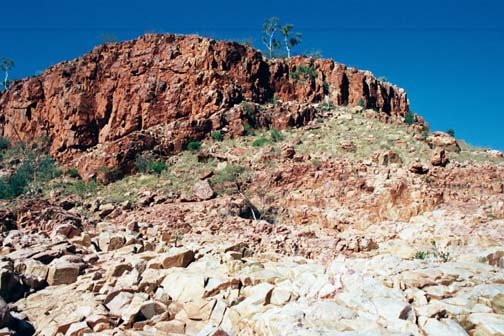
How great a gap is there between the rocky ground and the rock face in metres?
1.75

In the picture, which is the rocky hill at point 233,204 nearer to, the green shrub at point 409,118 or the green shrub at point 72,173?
the green shrub at point 72,173

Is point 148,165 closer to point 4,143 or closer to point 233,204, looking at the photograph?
point 233,204

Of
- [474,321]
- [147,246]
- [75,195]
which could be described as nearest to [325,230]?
[147,246]

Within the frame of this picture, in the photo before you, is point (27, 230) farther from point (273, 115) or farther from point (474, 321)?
point (273, 115)

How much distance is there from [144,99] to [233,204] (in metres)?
11.5

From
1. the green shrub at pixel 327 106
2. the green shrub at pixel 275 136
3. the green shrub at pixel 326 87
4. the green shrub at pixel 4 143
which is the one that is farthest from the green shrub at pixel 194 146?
the green shrub at pixel 4 143

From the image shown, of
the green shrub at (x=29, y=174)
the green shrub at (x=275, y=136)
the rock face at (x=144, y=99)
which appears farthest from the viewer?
the rock face at (x=144, y=99)

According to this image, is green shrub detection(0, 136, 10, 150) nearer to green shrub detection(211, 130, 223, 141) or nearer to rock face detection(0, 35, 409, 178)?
rock face detection(0, 35, 409, 178)

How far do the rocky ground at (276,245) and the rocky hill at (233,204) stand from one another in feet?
0.17

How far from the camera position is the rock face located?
2475 cm

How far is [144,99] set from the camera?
25.5m

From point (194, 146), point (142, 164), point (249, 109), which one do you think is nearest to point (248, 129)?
point (249, 109)

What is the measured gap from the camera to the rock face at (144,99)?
81.2 feet

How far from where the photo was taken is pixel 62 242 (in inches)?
489
